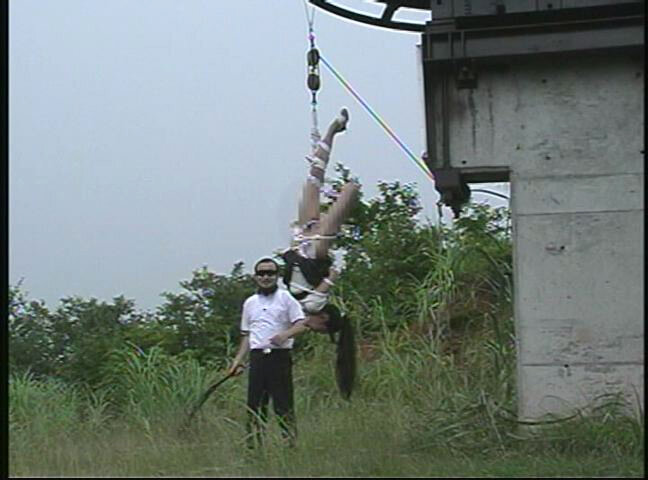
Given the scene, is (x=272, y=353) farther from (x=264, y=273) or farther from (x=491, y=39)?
(x=491, y=39)

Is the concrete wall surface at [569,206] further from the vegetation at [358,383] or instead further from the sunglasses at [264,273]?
the sunglasses at [264,273]

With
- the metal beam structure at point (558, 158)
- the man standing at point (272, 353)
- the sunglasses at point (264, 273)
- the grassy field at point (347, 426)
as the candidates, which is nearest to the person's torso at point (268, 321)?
the man standing at point (272, 353)

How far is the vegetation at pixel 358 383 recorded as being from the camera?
8.53m

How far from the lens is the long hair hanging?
1039cm

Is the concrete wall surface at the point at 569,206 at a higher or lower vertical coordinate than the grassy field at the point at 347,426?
higher

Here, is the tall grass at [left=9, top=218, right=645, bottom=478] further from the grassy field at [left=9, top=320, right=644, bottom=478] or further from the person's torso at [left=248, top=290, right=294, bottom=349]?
the person's torso at [left=248, top=290, right=294, bottom=349]

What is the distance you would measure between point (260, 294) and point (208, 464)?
168cm

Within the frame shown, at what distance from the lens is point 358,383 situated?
1196cm

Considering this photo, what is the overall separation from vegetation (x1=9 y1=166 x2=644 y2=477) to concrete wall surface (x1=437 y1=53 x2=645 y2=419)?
342mm

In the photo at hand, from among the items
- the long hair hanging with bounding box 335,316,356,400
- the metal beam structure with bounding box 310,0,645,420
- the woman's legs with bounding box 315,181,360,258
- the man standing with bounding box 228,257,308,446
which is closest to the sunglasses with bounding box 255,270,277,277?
the man standing with bounding box 228,257,308,446

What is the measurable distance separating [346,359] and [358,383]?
1220 millimetres

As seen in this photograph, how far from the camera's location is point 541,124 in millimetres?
9359

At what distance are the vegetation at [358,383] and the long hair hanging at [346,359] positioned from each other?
0.70 ft
